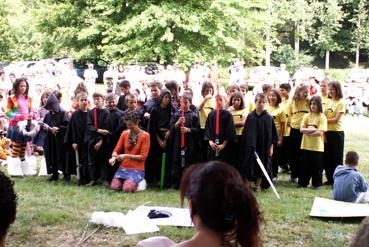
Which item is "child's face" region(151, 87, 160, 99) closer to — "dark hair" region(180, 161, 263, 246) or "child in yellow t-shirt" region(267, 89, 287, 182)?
"child in yellow t-shirt" region(267, 89, 287, 182)

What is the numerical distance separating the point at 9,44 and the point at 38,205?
115ft

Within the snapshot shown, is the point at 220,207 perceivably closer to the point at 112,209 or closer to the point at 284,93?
the point at 112,209

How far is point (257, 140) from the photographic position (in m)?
7.35

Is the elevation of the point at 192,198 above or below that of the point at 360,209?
above

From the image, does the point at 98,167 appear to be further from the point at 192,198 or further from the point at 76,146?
the point at 192,198

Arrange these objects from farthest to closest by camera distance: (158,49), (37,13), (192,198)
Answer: (37,13) < (158,49) < (192,198)

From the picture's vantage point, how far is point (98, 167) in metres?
7.76

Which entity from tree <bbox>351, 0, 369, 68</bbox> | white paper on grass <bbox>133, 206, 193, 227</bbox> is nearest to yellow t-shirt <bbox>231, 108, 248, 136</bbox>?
white paper on grass <bbox>133, 206, 193, 227</bbox>

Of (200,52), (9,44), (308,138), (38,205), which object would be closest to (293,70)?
(200,52)

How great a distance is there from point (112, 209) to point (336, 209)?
9.07 feet

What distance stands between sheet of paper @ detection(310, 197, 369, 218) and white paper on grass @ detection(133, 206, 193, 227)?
154 cm

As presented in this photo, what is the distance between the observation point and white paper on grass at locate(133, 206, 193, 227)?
212 inches

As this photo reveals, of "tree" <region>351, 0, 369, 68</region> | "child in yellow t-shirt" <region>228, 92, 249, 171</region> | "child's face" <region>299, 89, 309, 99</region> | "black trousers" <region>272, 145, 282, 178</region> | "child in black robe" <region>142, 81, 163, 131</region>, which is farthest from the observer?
"tree" <region>351, 0, 369, 68</region>

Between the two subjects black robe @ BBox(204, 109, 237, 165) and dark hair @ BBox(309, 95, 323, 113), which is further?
dark hair @ BBox(309, 95, 323, 113)
